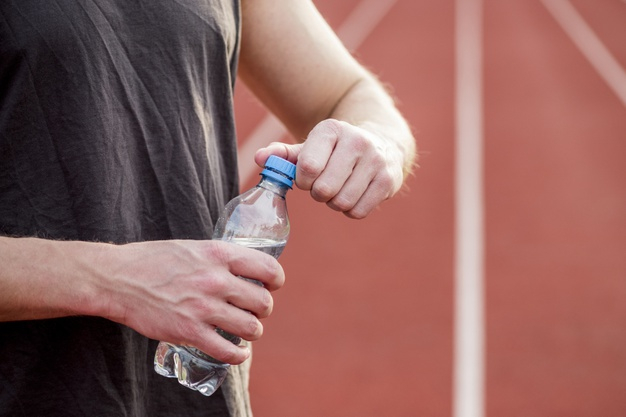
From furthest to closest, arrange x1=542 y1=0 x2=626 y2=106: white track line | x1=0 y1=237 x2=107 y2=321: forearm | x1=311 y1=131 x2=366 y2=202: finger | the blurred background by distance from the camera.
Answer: x1=542 y1=0 x2=626 y2=106: white track line < the blurred background < x1=311 y1=131 x2=366 y2=202: finger < x1=0 y1=237 x2=107 y2=321: forearm

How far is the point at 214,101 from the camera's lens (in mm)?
1951

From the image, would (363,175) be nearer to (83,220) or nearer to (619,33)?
(83,220)

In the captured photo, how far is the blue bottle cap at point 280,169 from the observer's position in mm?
1688

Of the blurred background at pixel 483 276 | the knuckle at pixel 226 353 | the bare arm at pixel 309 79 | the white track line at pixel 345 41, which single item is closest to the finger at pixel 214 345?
the knuckle at pixel 226 353

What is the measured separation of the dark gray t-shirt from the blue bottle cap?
203 millimetres

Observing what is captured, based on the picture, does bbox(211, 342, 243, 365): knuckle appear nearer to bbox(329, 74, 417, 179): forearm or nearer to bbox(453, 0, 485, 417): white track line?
bbox(329, 74, 417, 179): forearm

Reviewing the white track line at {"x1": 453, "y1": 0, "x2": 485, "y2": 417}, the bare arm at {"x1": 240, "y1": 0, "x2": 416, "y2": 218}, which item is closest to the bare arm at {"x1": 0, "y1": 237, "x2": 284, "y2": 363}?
the bare arm at {"x1": 240, "y1": 0, "x2": 416, "y2": 218}

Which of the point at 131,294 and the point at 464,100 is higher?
the point at 464,100

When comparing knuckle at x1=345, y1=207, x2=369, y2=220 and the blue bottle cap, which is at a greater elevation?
knuckle at x1=345, y1=207, x2=369, y2=220

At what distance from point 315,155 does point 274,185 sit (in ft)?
0.35

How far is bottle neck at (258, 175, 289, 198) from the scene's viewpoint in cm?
171

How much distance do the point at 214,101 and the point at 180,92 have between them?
164 millimetres

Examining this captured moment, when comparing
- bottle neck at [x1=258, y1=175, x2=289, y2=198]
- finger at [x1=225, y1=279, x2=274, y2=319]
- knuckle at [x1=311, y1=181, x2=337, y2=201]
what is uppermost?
knuckle at [x1=311, y1=181, x2=337, y2=201]

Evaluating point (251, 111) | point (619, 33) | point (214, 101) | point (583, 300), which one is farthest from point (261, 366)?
point (619, 33)
